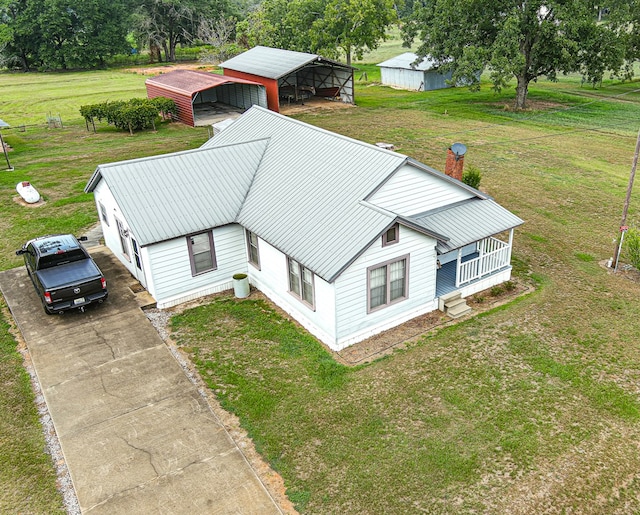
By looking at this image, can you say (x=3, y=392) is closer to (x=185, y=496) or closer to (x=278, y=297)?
(x=185, y=496)

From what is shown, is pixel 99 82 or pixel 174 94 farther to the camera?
pixel 99 82

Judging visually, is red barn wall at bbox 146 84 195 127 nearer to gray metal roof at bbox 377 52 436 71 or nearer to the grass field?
the grass field

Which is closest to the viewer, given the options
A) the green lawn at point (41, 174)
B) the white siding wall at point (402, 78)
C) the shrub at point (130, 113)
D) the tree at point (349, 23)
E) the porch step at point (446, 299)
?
the green lawn at point (41, 174)

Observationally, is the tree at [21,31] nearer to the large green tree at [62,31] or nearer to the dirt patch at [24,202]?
the large green tree at [62,31]

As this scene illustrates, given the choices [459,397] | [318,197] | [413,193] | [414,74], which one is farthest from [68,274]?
[414,74]

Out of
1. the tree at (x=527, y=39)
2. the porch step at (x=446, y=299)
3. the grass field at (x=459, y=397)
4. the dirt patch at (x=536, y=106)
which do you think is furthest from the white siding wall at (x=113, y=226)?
→ the dirt patch at (x=536, y=106)

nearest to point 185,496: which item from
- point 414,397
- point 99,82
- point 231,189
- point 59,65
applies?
point 414,397
